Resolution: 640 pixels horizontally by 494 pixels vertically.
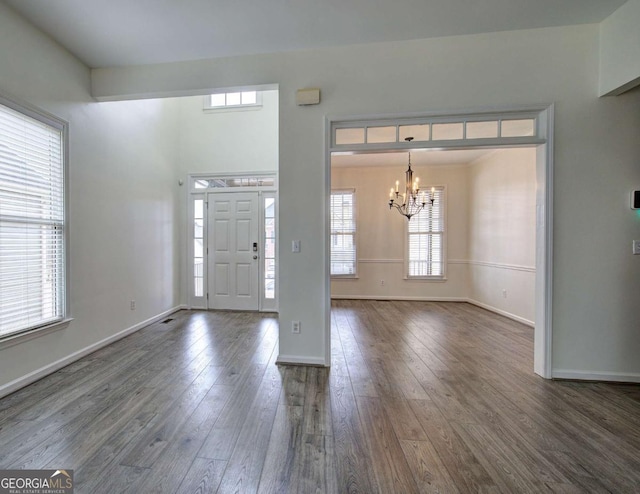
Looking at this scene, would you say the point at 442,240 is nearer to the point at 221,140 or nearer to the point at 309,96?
the point at 309,96

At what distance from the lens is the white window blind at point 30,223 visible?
2.21 metres

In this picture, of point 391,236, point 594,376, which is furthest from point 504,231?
point 594,376

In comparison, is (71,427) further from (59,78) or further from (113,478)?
(59,78)

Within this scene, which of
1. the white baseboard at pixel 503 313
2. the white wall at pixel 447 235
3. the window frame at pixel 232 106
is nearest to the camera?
the white baseboard at pixel 503 313

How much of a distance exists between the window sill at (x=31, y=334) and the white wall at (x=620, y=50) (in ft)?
17.2

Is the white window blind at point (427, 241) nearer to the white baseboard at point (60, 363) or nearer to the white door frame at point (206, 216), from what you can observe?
the white door frame at point (206, 216)

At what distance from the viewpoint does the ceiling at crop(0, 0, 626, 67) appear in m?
2.17

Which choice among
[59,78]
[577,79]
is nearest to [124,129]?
[59,78]

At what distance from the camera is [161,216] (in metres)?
4.28

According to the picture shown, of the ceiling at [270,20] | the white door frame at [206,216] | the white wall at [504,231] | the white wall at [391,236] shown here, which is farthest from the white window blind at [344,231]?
the ceiling at [270,20]

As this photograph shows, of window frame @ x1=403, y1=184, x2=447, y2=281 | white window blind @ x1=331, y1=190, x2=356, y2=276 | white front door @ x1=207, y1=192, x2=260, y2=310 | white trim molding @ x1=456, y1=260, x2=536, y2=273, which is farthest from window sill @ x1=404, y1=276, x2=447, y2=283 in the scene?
white front door @ x1=207, y1=192, x2=260, y2=310

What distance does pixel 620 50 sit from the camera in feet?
7.23

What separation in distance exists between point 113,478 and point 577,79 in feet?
14.2

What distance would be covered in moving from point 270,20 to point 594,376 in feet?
13.6
